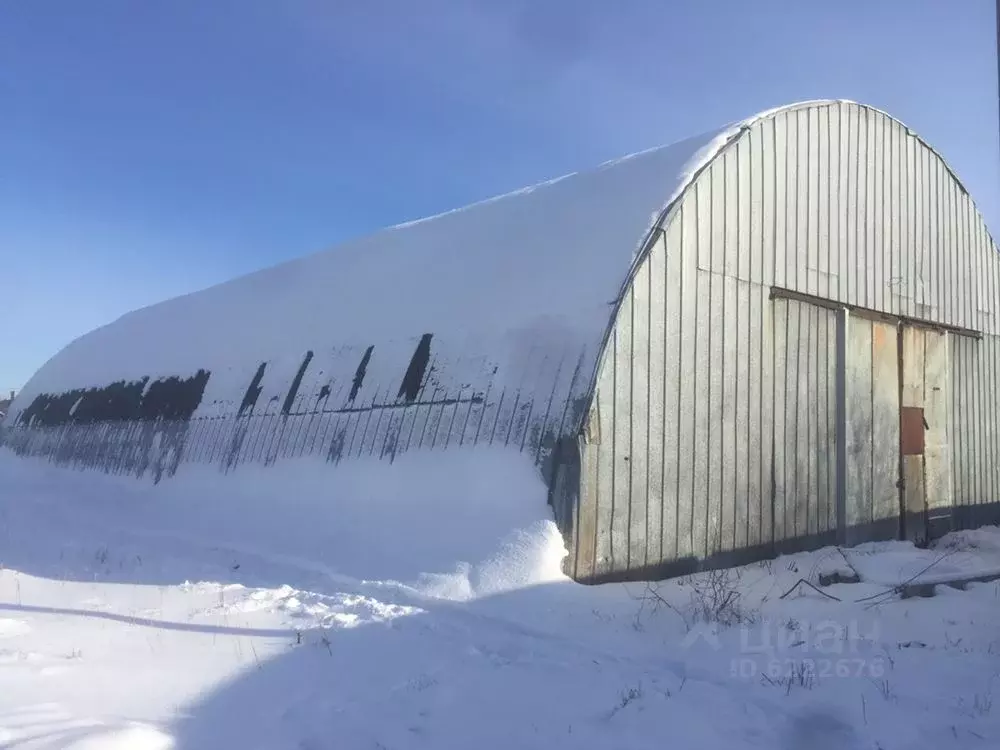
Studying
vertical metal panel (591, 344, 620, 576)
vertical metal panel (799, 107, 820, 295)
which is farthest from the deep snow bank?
vertical metal panel (799, 107, 820, 295)

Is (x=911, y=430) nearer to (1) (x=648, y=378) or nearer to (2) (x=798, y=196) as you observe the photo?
(2) (x=798, y=196)

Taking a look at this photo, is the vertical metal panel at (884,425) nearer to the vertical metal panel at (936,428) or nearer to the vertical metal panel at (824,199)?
the vertical metal panel at (936,428)

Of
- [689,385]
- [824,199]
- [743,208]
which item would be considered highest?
[824,199]

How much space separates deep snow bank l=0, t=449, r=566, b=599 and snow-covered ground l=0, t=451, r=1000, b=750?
0.04m

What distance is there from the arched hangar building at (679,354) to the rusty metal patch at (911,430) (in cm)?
7

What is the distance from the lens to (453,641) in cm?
647

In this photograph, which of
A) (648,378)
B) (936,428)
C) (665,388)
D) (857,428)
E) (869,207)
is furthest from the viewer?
(936,428)

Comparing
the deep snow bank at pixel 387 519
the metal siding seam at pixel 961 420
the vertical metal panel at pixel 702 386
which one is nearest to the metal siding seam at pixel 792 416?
the vertical metal panel at pixel 702 386

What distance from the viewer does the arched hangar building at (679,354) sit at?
943 cm

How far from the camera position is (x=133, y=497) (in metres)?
A: 15.2

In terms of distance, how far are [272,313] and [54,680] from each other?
12.1m

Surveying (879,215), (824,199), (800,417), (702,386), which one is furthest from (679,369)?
(879,215)

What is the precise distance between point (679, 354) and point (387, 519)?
13.2 feet

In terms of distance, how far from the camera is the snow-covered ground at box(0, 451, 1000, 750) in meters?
4.66
